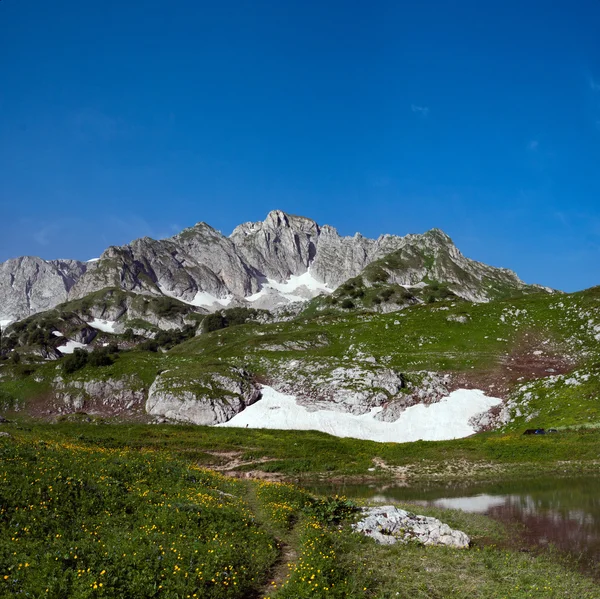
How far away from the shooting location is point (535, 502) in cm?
2898

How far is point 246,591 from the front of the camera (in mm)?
13477

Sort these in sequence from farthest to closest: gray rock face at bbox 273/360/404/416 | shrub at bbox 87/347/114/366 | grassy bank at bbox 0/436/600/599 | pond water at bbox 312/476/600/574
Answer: shrub at bbox 87/347/114/366 < gray rock face at bbox 273/360/404/416 < pond water at bbox 312/476/600/574 < grassy bank at bbox 0/436/600/599

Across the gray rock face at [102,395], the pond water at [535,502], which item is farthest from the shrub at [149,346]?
the pond water at [535,502]

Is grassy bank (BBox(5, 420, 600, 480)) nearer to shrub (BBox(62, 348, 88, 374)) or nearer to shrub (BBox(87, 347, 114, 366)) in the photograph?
shrub (BBox(87, 347, 114, 366))

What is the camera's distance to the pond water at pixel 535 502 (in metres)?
21.0

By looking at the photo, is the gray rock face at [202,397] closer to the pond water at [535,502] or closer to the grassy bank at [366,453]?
the grassy bank at [366,453]

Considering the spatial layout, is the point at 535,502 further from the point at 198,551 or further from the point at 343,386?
the point at 343,386

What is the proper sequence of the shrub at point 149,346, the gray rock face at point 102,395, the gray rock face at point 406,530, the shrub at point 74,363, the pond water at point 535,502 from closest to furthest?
the gray rock face at point 406,530
the pond water at point 535,502
the gray rock face at point 102,395
the shrub at point 74,363
the shrub at point 149,346

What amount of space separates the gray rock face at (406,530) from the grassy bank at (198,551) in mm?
867

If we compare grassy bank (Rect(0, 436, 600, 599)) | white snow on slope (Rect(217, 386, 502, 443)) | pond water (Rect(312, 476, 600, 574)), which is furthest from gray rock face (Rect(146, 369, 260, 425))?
grassy bank (Rect(0, 436, 600, 599))

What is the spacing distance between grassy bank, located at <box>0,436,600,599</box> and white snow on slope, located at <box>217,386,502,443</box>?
4185cm

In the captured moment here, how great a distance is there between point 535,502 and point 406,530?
13.9 metres

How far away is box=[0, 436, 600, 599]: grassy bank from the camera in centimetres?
1208

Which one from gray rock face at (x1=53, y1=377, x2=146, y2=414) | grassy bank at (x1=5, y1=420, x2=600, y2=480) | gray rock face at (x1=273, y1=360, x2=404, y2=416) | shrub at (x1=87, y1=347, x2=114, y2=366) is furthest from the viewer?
shrub at (x1=87, y1=347, x2=114, y2=366)
